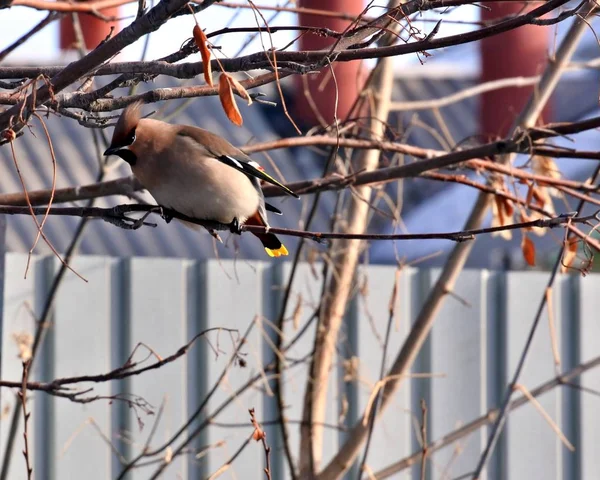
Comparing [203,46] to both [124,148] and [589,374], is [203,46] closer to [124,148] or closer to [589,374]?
[124,148]

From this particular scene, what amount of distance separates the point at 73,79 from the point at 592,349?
311 cm

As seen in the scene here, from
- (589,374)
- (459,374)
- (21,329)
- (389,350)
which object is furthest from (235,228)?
(589,374)

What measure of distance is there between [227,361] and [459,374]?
953mm

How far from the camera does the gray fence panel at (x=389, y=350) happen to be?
399 centimetres

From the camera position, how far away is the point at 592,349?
4.16 metres

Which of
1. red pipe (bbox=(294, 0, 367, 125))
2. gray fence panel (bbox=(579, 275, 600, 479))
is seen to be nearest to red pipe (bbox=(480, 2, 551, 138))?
red pipe (bbox=(294, 0, 367, 125))

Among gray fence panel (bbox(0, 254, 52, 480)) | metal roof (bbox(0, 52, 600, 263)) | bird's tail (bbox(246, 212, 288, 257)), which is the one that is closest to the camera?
bird's tail (bbox(246, 212, 288, 257))

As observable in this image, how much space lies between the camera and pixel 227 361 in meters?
3.81

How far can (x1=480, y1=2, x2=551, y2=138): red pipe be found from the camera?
7422 mm

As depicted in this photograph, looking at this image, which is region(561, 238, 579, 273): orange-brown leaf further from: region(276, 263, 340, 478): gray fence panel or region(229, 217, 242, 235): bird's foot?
region(276, 263, 340, 478): gray fence panel

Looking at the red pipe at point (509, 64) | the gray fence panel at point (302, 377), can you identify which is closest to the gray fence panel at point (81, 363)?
the gray fence panel at point (302, 377)

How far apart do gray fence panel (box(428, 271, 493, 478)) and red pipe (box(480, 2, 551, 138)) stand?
301cm

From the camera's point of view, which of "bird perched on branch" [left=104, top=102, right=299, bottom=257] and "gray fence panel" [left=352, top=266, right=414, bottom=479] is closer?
"bird perched on branch" [left=104, top=102, right=299, bottom=257]

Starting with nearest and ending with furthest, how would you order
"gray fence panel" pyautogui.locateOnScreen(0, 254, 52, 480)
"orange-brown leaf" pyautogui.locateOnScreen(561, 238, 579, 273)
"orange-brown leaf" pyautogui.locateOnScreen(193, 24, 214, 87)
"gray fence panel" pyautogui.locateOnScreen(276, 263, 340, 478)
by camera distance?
"orange-brown leaf" pyautogui.locateOnScreen(193, 24, 214, 87) → "orange-brown leaf" pyautogui.locateOnScreen(561, 238, 579, 273) → "gray fence panel" pyautogui.locateOnScreen(0, 254, 52, 480) → "gray fence panel" pyautogui.locateOnScreen(276, 263, 340, 478)
